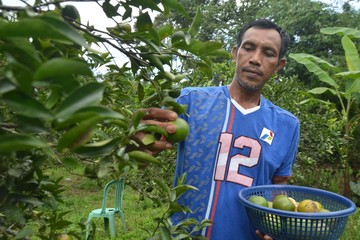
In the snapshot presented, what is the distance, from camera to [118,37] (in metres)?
0.80

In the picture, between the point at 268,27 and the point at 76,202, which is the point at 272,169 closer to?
the point at 268,27

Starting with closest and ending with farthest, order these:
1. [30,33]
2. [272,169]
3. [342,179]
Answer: [30,33], [272,169], [342,179]

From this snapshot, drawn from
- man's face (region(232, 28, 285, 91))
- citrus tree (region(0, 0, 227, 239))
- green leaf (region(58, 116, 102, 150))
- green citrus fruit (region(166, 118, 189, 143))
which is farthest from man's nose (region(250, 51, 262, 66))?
green leaf (region(58, 116, 102, 150))

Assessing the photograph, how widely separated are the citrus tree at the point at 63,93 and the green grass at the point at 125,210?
8.74 feet

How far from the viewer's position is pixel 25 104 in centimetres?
42

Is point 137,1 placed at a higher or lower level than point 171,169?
higher

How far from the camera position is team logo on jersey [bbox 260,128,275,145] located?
1.79m

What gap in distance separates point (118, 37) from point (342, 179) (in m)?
5.25

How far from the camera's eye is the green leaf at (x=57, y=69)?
36cm

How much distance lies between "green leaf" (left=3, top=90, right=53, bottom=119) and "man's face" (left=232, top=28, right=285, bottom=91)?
4.64 feet

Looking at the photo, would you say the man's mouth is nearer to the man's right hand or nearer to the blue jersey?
the blue jersey

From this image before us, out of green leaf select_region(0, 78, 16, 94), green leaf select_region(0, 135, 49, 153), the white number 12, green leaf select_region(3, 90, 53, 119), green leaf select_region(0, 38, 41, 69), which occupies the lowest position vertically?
the white number 12

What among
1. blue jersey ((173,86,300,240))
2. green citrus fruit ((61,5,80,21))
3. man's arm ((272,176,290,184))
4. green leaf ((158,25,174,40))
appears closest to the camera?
green citrus fruit ((61,5,80,21))

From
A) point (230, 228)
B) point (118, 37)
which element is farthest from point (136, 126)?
point (230, 228)
